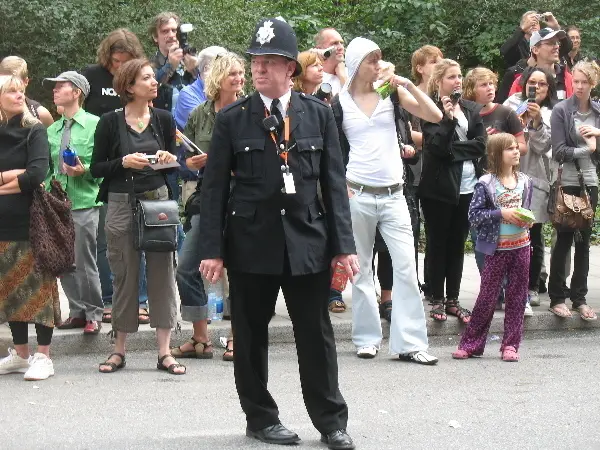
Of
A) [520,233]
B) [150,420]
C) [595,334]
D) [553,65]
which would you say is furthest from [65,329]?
[553,65]

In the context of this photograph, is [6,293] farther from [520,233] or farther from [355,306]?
[520,233]

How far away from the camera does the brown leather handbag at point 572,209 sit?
34.7ft

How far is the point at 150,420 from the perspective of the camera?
7.29 m

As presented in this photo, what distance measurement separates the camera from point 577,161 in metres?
10.7

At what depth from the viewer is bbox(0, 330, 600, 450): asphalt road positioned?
688 cm

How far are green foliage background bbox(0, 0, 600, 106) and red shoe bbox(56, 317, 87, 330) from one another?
6.08m

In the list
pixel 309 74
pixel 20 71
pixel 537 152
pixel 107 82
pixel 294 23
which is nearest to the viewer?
pixel 20 71

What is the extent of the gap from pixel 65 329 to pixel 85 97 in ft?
5.99

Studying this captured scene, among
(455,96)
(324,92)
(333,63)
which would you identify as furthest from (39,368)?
(333,63)

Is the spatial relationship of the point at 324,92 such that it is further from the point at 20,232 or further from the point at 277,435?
the point at 277,435

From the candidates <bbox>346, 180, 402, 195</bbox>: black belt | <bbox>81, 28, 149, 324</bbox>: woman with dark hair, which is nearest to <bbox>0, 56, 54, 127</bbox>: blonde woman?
<bbox>81, 28, 149, 324</bbox>: woman with dark hair

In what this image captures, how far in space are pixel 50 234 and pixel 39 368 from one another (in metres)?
0.87

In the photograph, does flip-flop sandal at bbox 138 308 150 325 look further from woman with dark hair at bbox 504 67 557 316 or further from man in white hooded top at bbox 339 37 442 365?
woman with dark hair at bbox 504 67 557 316

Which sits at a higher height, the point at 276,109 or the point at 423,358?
the point at 276,109
